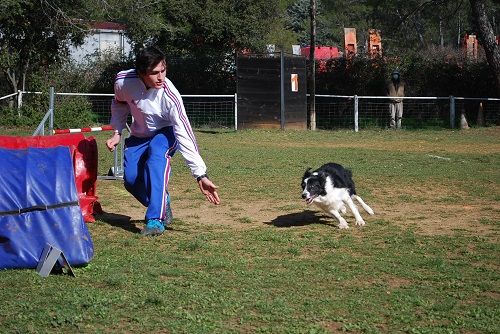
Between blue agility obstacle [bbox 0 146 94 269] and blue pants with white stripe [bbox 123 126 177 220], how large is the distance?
140 cm

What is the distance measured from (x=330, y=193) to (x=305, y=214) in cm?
92

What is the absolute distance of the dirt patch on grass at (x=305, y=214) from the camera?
9531 millimetres

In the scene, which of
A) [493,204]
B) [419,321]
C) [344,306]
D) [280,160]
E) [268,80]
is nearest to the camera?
[419,321]

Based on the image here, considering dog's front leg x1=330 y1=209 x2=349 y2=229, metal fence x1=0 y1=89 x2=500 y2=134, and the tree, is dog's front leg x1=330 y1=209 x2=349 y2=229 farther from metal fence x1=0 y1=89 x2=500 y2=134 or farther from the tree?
the tree

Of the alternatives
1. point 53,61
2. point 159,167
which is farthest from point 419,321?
point 53,61

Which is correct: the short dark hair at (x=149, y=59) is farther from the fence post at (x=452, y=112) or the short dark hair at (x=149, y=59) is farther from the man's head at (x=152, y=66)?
the fence post at (x=452, y=112)

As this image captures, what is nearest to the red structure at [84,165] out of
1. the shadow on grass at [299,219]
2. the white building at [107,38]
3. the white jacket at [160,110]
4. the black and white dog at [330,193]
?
the white jacket at [160,110]

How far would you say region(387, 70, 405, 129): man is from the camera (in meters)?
27.9

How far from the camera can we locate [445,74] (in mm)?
31750

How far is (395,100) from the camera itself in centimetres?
2802

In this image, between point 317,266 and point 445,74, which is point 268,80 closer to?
point 445,74

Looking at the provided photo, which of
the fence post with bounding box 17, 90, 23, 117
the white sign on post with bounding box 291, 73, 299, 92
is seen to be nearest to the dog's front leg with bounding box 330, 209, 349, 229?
the fence post with bounding box 17, 90, 23, 117

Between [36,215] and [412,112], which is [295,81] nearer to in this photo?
[412,112]

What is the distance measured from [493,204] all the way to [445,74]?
21403mm
